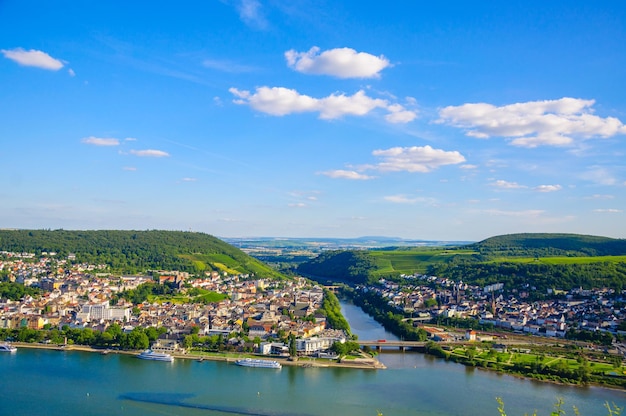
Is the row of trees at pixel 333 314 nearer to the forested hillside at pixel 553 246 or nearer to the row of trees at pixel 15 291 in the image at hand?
the row of trees at pixel 15 291

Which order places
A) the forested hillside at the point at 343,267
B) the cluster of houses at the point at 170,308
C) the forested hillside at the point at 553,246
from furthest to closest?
the forested hillside at the point at 553,246
the forested hillside at the point at 343,267
the cluster of houses at the point at 170,308

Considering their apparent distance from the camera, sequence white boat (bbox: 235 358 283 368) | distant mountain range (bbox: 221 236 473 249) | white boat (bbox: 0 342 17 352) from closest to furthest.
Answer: white boat (bbox: 235 358 283 368), white boat (bbox: 0 342 17 352), distant mountain range (bbox: 221 236 473 249)

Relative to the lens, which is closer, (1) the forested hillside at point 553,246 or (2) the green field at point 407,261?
(2) the green field at point 407,261

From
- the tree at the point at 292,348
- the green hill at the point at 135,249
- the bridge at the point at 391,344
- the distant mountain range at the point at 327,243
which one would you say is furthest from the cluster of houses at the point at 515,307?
the distant mountain range at the point at 327,243

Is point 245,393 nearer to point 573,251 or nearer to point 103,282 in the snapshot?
point 103,282

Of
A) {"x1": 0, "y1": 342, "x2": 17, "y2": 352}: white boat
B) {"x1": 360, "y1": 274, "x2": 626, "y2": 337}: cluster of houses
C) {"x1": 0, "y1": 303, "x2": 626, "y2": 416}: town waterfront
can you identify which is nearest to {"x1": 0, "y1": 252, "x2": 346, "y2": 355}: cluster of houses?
{"x1": 0, "y1": 303, "x2": 626, "y2": 416}: town waterfront

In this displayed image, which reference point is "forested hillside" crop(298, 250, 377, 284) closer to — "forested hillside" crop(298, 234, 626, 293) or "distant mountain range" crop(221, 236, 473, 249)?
"forested hillside" crop(298, 234, 626, 293)

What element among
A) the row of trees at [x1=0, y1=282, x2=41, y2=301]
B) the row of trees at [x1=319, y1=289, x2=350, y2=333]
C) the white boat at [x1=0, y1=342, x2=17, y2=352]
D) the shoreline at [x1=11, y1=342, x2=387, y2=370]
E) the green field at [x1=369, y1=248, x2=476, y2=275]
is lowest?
the shoreline at [x1=11, y1=342, x2=387, y2=370]

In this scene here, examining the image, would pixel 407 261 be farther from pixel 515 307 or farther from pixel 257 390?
pixel 257 390
